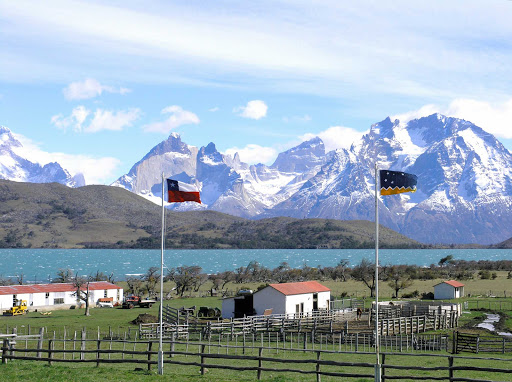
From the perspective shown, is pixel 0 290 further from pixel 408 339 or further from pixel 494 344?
pixel 494 344

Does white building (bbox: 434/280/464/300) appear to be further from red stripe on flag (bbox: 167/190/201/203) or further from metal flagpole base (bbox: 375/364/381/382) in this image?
metal flagpole base (bbox: 375/364/381/382)

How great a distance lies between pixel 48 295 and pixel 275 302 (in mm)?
36784

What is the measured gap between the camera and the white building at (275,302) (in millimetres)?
64250

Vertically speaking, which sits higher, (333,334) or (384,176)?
(384,176)

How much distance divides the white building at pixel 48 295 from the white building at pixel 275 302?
99.8ft

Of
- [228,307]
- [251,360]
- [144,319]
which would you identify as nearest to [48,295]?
[144,319]

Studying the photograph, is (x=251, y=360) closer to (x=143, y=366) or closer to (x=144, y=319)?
(x=143, y=366)

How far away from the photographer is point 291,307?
6525cm

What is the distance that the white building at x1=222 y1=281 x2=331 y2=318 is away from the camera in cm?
6425

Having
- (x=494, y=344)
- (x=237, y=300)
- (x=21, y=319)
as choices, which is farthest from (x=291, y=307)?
(x=21, y=319)

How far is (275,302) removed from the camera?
64.3m

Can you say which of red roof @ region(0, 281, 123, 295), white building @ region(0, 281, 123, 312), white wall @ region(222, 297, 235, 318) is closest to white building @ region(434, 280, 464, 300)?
white wall @ region(222, 297, 235, 318)

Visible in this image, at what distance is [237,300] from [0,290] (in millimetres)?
33311

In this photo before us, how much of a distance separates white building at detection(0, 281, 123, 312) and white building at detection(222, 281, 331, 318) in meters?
30.4
